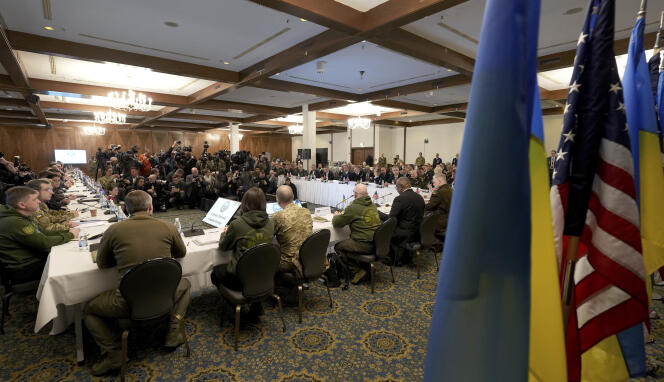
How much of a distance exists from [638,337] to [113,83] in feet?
36.0

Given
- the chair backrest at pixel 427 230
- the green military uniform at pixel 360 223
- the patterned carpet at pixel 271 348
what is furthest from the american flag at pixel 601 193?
the chair backrest at pixel 427 230

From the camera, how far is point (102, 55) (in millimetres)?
5695

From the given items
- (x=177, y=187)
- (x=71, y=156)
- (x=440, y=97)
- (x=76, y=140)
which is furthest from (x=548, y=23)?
(x=71, y=156)

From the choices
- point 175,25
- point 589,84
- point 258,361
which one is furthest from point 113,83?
point 589,84

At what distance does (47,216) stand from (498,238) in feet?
15.3

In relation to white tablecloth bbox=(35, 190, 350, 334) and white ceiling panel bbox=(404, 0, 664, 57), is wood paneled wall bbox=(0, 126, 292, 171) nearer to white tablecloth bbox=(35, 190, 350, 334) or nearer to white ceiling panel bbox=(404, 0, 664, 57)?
white ceiling panel bbox=(404, 0, 664, 57)

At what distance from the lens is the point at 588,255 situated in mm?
1068

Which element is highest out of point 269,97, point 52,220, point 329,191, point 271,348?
point 269,97

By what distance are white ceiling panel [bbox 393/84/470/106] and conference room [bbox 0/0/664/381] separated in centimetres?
136

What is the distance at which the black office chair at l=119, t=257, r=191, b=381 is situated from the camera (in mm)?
2152

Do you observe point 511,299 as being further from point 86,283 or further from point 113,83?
point 113,83

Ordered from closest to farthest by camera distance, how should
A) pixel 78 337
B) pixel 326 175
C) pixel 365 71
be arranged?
pixel 78 337
pixel 365 71
pixel 326 175

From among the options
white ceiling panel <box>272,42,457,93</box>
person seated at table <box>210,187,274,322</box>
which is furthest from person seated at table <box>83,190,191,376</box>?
white ceiling panel <box>272,42,457,93</box>

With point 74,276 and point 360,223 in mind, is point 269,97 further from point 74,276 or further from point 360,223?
point 74,276
